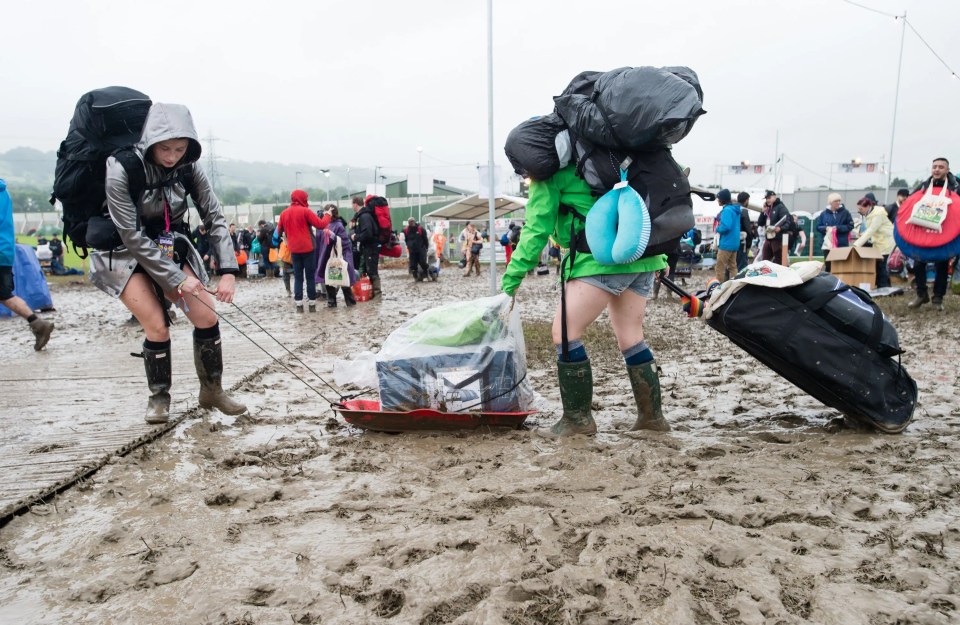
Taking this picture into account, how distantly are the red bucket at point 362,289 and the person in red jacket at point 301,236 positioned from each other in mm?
1499

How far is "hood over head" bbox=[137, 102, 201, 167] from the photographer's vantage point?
11.5 ft

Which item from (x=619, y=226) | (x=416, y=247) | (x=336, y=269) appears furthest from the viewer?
(x=416, y=247)

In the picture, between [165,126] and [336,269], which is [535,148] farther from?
[336,269]

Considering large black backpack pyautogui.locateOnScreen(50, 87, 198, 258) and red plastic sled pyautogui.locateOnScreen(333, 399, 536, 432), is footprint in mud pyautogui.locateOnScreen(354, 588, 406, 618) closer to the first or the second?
red plastic sled pyautogui.locateOnScreen(333, 399, 536, 432)

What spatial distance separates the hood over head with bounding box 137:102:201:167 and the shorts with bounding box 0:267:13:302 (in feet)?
13.6

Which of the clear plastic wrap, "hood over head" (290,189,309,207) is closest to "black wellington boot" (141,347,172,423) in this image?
the clear plastic wrap

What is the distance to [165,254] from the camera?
3.83 meters

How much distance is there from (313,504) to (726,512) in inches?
61.1

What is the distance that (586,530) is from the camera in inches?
91.0

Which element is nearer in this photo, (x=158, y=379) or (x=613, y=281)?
(x=613, y=281)

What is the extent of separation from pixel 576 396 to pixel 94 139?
9.40 ft

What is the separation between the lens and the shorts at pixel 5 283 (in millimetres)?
6605

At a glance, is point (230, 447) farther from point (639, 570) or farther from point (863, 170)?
point (863, 170)

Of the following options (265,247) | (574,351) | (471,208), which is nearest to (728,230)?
(574,351)
